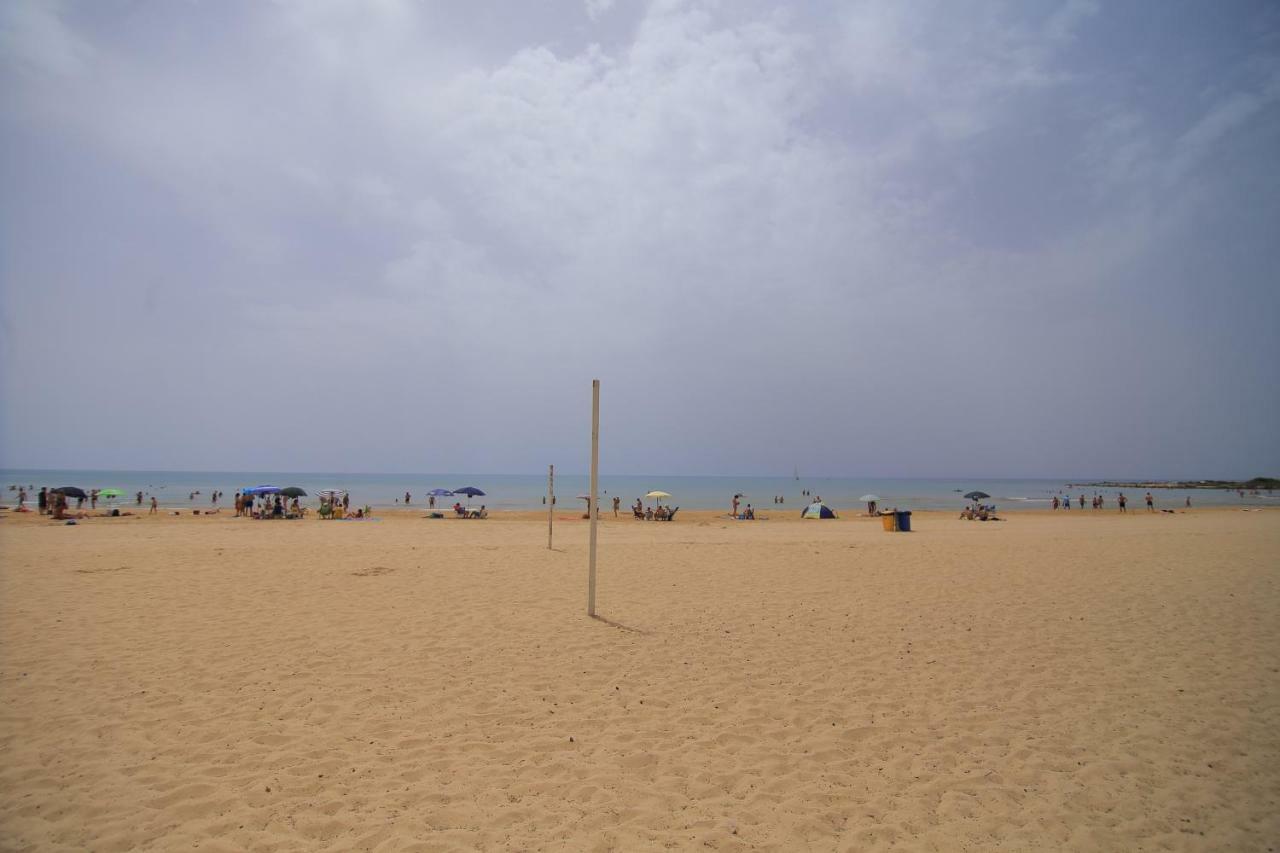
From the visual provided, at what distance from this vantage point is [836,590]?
11.1m

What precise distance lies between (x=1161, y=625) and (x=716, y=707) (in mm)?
7142

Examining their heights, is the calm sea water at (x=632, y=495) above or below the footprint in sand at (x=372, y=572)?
below

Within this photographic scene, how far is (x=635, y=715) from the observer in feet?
18.3

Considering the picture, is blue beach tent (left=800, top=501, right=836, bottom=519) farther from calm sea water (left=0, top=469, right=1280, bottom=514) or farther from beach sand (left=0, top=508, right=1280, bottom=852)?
beach sand (left=0, top=508, right=1280, bottom=852)

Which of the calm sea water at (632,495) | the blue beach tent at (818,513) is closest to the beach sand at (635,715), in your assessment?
the blue beach tent at (818,513)

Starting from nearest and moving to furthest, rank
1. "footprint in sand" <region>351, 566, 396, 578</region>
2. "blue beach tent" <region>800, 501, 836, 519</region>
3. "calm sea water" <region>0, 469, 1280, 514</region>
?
"footprint in sand" <region>351, 566, 396, 578</region>, "blue beach tent" <region>800, 501, 836, 519</region>, "calm sea water" <region>0, 469, 1280, 514</region>

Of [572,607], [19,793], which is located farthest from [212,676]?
[572,607]

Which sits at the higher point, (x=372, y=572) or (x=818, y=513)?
(x=372, y=572)

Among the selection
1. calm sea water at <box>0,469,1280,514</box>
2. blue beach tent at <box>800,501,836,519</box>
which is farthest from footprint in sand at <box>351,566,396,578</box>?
calm sea water at <box>0,469,1280,514</box>

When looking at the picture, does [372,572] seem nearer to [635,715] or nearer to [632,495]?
[635,715]

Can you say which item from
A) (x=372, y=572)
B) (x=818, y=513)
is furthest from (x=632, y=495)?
(x=372, y=572)

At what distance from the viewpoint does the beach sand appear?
155 inches

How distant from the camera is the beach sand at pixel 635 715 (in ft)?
12.9

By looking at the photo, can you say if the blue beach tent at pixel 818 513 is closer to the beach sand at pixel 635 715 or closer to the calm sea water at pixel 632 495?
the calm sea water at pixel 632 495
